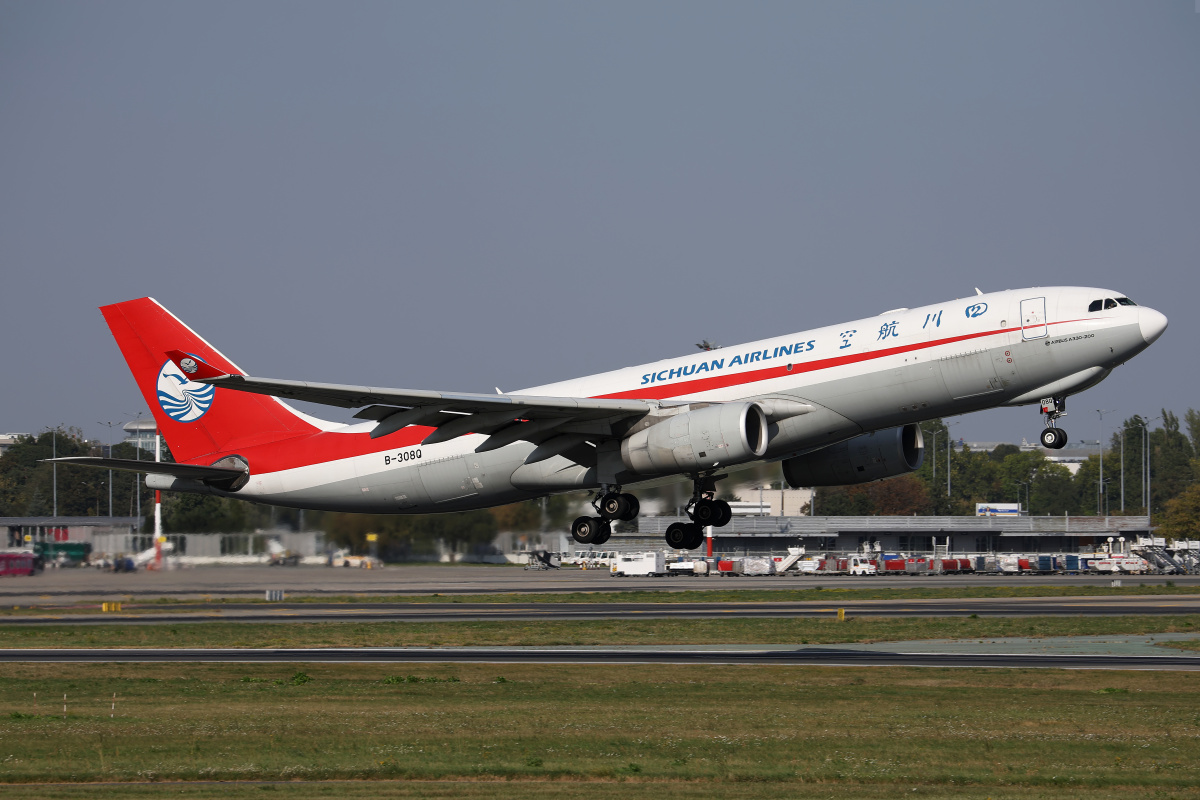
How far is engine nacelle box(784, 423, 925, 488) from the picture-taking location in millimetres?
37812

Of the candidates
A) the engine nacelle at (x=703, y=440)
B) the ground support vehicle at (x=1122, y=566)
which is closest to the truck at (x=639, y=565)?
the ground support vehicle at (x=1122, y=566)

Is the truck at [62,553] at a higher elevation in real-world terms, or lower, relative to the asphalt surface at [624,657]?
higher

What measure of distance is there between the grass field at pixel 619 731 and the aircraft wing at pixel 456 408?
675cm

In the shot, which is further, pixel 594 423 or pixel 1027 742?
pixel 594 423

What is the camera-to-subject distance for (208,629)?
5134 centimetres

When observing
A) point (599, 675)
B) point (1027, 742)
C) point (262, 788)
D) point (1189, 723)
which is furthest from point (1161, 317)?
point (262, 788)

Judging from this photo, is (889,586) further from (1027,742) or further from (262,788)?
(262,788)

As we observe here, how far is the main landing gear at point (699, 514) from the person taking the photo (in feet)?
120

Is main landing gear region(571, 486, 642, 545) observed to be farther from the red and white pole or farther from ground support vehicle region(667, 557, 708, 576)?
ground support vehicle region(667, 557, 708, 576)

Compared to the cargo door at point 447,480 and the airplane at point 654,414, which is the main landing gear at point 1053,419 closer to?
the airplane at point 654,414

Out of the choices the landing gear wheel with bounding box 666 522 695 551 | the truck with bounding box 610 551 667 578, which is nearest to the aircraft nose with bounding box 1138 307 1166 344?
the landing gear wheel with bounding box 666 522 695 551

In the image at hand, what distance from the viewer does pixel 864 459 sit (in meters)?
38.1

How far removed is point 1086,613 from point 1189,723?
102ft

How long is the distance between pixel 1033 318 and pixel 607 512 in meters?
12.8
